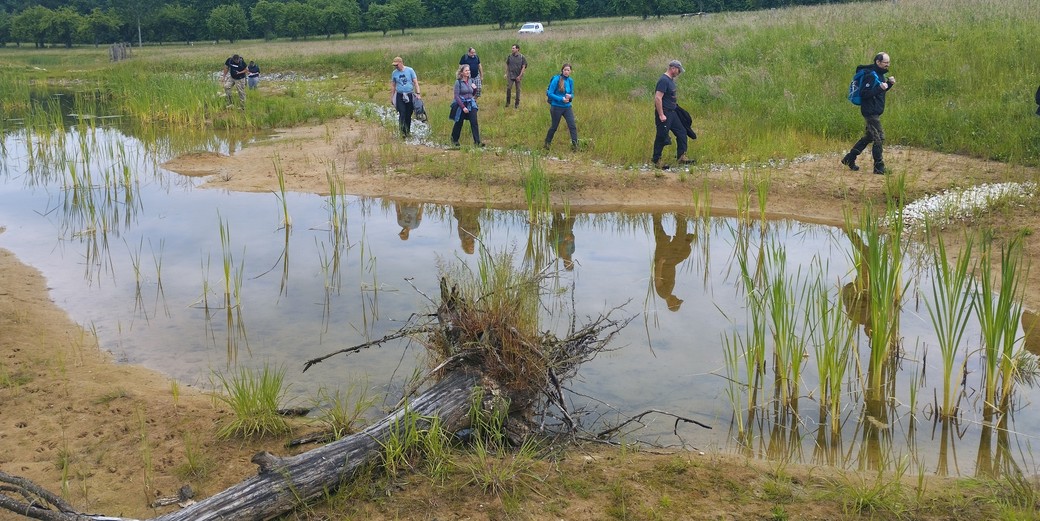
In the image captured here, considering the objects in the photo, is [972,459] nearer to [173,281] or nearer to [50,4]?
[173,281]

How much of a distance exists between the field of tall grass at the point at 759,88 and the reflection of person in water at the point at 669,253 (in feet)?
9.24

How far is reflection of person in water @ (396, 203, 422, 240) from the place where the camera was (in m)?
10.9

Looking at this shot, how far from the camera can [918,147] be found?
13.8m

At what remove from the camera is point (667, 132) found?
13.0m

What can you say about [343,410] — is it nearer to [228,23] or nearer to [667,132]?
[667,132]

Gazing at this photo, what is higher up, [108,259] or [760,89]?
[760,89]

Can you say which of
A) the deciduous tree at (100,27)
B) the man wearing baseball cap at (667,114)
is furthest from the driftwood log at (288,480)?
the deciduous tree at (100,27)

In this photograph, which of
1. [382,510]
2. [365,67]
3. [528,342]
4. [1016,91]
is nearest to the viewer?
[382,510]

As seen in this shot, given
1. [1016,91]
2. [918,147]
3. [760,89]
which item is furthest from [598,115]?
[1016,91]

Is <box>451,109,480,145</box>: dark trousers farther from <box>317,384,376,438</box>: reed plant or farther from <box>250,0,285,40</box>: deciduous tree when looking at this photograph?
<box>250,0,285,40</box>: deciduous tree

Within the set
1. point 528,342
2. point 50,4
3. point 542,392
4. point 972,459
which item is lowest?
point 972,459

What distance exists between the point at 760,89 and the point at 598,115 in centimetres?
336

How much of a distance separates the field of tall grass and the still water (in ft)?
13.1

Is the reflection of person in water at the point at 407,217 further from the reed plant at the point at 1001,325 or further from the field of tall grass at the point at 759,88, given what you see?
the reed plant at the point at 1001,325
